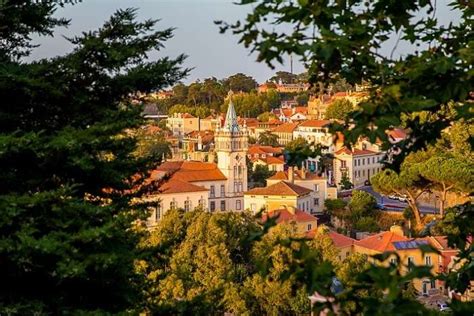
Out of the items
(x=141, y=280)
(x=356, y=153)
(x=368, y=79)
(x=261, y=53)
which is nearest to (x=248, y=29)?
(x=261, y=53)

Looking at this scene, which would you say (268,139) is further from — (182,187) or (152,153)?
(152,153)

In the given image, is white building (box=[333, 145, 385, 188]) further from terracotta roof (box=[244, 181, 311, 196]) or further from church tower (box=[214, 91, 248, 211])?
terracotta roof (box=[244, 181, 311, 196])

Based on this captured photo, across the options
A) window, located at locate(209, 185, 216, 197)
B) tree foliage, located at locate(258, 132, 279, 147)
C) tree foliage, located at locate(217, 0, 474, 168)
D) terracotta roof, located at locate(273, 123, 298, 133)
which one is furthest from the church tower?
tree foliage, located at locate(217, 0, 474, 168)

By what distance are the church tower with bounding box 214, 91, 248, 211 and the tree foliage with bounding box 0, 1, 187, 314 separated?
25.8 m

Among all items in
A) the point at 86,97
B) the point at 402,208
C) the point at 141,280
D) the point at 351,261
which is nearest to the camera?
the point at 86,97

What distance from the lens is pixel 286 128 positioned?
47.7m

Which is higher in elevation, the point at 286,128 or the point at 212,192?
the point at 286,128

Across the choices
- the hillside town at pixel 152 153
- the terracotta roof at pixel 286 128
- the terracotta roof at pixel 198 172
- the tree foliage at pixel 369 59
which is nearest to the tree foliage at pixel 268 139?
the terracotta roof at pixel 286 128

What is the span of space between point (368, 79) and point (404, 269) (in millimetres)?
905

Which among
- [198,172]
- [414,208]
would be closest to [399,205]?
[414,208]

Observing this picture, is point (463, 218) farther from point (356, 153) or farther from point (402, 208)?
point (356, 153)

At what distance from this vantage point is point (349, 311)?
2223 mm

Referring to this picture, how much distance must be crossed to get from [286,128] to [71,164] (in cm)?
4424

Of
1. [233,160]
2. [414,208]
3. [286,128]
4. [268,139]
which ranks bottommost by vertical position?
[414,208]
